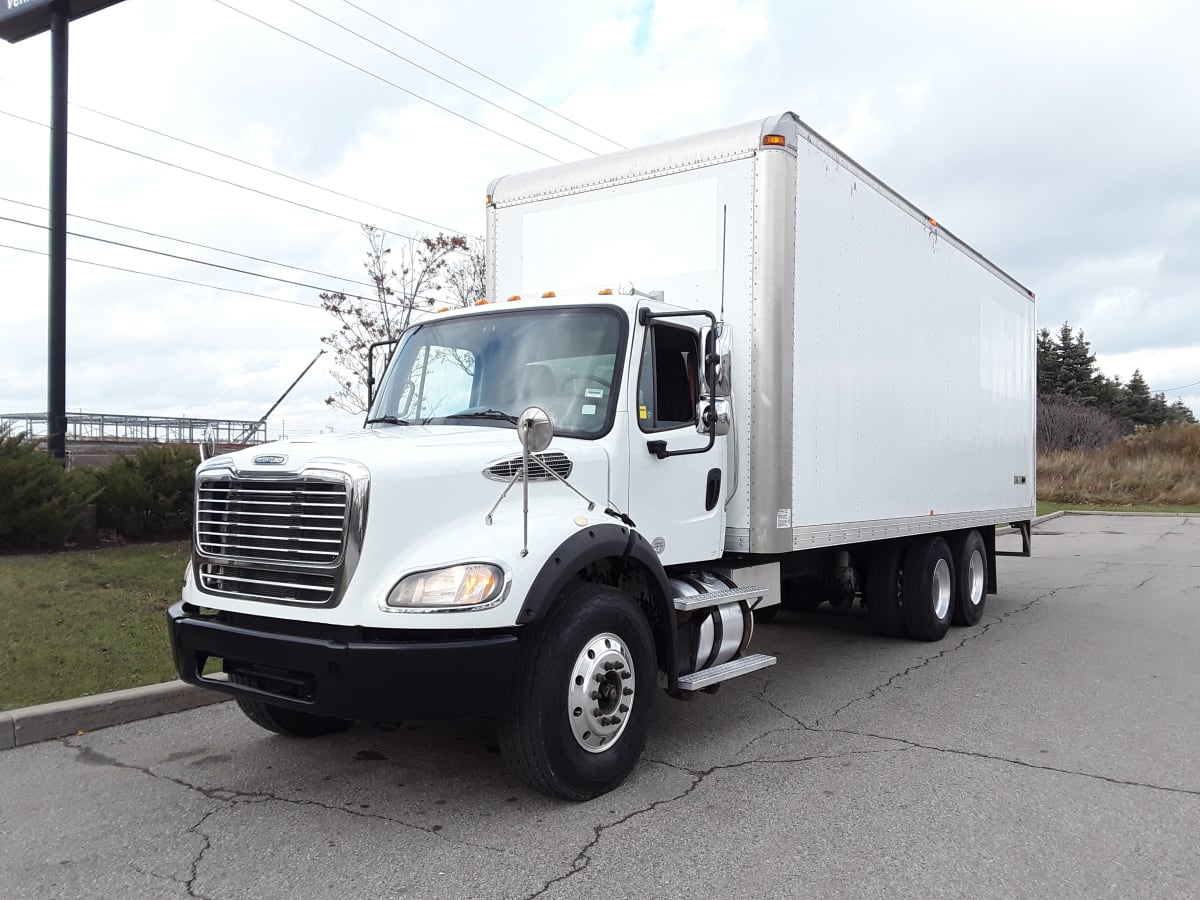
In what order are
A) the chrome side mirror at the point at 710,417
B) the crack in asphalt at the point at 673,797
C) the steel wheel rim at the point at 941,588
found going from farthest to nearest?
the steel wheel rim at the point at 941,588 < the chrome side mirror at the point at 710,417 < the crack in asphalt at the point at 673,797

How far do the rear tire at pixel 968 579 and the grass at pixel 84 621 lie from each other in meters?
7.30

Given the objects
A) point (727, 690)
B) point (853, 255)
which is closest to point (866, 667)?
point (727, 690)

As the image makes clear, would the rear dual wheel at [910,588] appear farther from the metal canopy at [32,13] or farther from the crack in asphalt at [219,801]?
the metal canopy at [32,13]

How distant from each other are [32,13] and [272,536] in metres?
12.3

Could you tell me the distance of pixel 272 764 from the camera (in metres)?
5.14

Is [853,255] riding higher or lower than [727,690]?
higher

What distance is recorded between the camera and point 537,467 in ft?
15.2

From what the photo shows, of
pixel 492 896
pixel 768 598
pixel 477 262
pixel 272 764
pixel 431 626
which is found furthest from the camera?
pixel 477 262

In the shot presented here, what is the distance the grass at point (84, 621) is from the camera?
20.3 feet

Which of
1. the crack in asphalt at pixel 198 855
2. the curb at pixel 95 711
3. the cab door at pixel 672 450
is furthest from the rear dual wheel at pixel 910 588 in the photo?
the crack in asphalt at pixel 198 855

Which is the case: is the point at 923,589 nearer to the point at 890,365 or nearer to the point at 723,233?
the point at 890,365

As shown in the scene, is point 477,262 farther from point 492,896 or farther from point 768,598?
point 492,896

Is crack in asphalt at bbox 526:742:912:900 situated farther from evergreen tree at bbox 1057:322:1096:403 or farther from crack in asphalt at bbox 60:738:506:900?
evergreen tree at bbox 1057:322:1096:403

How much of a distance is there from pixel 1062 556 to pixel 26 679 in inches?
673
